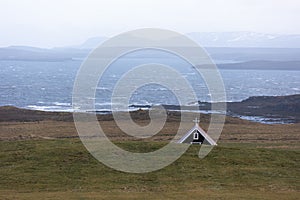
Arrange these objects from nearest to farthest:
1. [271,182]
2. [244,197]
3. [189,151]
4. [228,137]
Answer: [244,197]
[271,182]
[189,151]
[228,137]

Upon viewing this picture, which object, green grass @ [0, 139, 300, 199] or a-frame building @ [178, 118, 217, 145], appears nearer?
green grass @ [0, 139, 300, 199]

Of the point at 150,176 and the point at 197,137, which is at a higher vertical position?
the point at 197,137

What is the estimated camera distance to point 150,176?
2698 cm

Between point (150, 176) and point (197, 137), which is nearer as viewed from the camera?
point (150, 176)

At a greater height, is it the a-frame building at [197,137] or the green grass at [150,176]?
the a-frame building at [197,137]

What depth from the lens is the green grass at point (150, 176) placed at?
2358 centimetres

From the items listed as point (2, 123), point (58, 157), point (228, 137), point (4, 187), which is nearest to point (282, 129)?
point (228, 137)

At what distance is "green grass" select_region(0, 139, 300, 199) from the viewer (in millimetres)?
→ 23578

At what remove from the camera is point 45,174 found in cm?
2736

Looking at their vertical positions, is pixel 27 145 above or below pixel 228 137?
above

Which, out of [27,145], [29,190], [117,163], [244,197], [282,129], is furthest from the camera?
[282,129]

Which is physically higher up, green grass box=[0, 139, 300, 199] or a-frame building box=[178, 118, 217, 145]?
a-frame building box=[178, 118, 217, 145]

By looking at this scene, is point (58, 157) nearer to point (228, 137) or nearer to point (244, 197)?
point (244, 197)

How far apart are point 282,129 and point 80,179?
4592 cm
